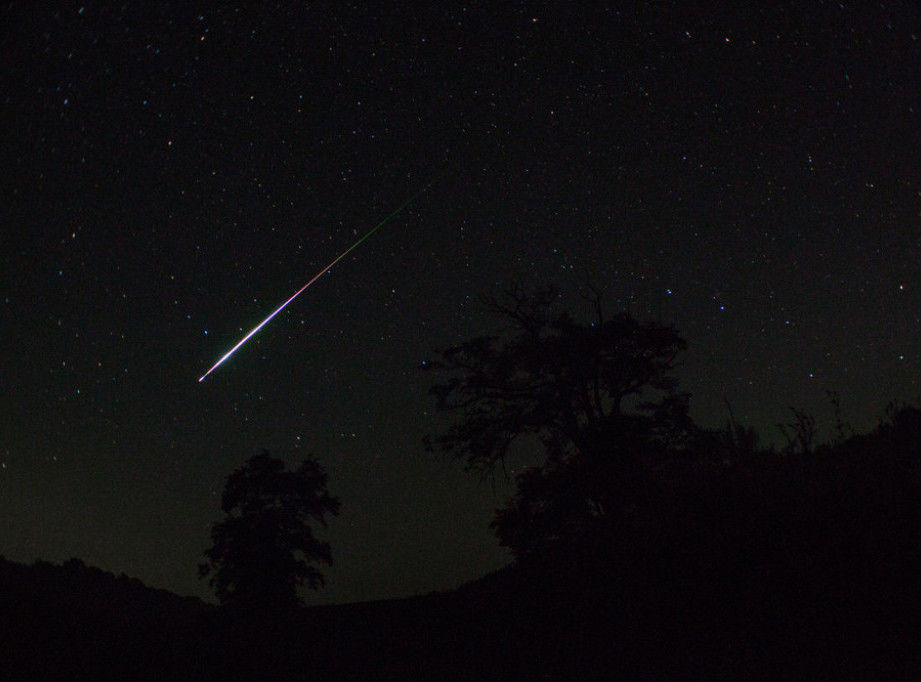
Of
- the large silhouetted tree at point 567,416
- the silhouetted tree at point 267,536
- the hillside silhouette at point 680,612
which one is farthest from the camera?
the silhouetted tree at point 267,536

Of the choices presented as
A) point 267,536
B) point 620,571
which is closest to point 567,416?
point 620,571

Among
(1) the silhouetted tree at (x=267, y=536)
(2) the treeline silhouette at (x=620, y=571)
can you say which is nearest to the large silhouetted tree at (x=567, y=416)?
(2) the treeline silhouette at (x=620, y=571)

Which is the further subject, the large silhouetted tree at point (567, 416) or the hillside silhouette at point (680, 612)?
the large silhouetted tree at point (567, 416)

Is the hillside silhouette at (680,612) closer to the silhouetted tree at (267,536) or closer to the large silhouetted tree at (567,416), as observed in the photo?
the large silhouetted tree at (567,416)

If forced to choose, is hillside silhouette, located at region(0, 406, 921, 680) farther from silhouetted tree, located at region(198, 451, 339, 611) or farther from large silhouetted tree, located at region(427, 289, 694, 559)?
silhouetted tree, located at region(198, 451, 339, 611)

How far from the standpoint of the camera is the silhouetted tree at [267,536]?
23.9m

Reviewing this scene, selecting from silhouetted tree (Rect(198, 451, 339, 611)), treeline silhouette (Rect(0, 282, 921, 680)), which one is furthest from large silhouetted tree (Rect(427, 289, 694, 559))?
silhouetted tree (Rect(198, 451, 339, 611))

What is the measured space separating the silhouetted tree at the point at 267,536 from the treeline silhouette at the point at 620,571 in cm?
1226

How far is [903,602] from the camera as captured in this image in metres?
4.79

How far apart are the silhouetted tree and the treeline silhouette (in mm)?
12262

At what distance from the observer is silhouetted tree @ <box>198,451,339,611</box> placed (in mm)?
23891

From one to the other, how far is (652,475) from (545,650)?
6.62 metres

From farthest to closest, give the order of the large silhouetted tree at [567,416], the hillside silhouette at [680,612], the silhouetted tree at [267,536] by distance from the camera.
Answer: the silhouetted tree at [267,536], the large silhouetted tree at [567,416], the hillside silhouette at [680,612]

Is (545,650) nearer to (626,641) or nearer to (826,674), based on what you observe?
(626,641)
